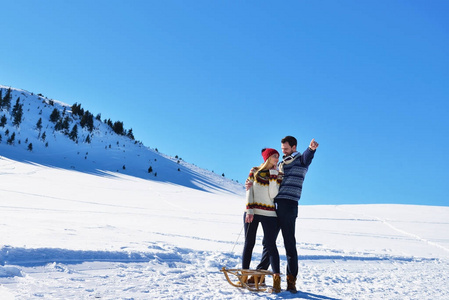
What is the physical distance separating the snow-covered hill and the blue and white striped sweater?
3186cm

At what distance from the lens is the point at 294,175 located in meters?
4.86

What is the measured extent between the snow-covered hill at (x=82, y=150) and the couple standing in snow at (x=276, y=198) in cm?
3173

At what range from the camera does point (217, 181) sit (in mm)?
46750

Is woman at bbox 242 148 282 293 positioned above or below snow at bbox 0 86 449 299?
above

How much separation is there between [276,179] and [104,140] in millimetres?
50775

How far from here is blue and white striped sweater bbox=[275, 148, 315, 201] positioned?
15.7ft

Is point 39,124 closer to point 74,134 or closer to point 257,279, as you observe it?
point 74,134

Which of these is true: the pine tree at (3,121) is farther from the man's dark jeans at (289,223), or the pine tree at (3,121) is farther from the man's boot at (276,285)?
the man's boot at (276,285)

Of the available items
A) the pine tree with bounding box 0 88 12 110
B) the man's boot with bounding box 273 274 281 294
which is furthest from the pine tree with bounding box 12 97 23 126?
the man's boot with bounding box 273 274 281 294

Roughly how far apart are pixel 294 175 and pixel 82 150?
143ft

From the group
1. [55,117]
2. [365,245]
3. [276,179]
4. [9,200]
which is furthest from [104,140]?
[276,179]

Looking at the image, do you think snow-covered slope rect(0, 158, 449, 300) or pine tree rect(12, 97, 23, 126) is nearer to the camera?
snow-covered slope rect(0, 158, 449, 300)

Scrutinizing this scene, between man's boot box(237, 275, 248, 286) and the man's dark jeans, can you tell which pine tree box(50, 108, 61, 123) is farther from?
the man's dark jeans

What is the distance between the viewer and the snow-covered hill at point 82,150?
37.4m
